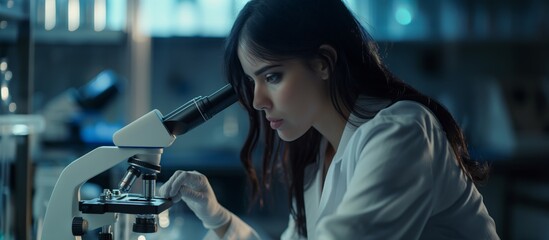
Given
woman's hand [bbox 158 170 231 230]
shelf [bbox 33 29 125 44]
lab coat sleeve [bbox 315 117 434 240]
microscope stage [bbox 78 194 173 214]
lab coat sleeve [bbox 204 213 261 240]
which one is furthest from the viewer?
shelf [bbox 33 29 125 44]

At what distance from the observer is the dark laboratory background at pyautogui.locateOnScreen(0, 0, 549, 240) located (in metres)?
3.09

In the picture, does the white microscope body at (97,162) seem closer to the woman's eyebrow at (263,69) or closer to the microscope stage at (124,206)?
the microscope stage at (124,206)

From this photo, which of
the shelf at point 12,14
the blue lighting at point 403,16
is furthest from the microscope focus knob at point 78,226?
the blue lighting at point 403,16

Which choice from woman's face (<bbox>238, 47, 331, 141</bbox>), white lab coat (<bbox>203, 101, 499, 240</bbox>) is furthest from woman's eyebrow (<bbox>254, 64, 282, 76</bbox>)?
white lab coat (<bbox>203, 101, 499, 240</bbox>)

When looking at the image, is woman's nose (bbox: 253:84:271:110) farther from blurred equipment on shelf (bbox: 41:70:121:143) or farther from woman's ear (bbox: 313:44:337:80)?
blurred equipment on shelf (bbox: 41:70:121:143)

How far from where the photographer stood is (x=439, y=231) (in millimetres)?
1144

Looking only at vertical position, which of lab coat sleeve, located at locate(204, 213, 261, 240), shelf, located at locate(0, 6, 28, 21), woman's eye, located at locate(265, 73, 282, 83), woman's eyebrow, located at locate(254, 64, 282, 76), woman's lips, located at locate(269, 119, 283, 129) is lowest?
lab coat sleeve, located at locate(204, 213, 261, 240)

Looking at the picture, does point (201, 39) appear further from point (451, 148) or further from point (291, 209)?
point (451, 148)

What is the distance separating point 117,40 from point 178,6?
48 cm

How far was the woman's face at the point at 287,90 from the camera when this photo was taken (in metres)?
1.13

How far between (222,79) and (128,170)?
2496 millimetres

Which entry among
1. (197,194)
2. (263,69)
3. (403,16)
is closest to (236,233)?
(197,194)

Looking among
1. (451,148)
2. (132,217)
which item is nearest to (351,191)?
(451,148)

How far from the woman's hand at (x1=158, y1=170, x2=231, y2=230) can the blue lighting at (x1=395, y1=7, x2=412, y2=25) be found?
2630mm
